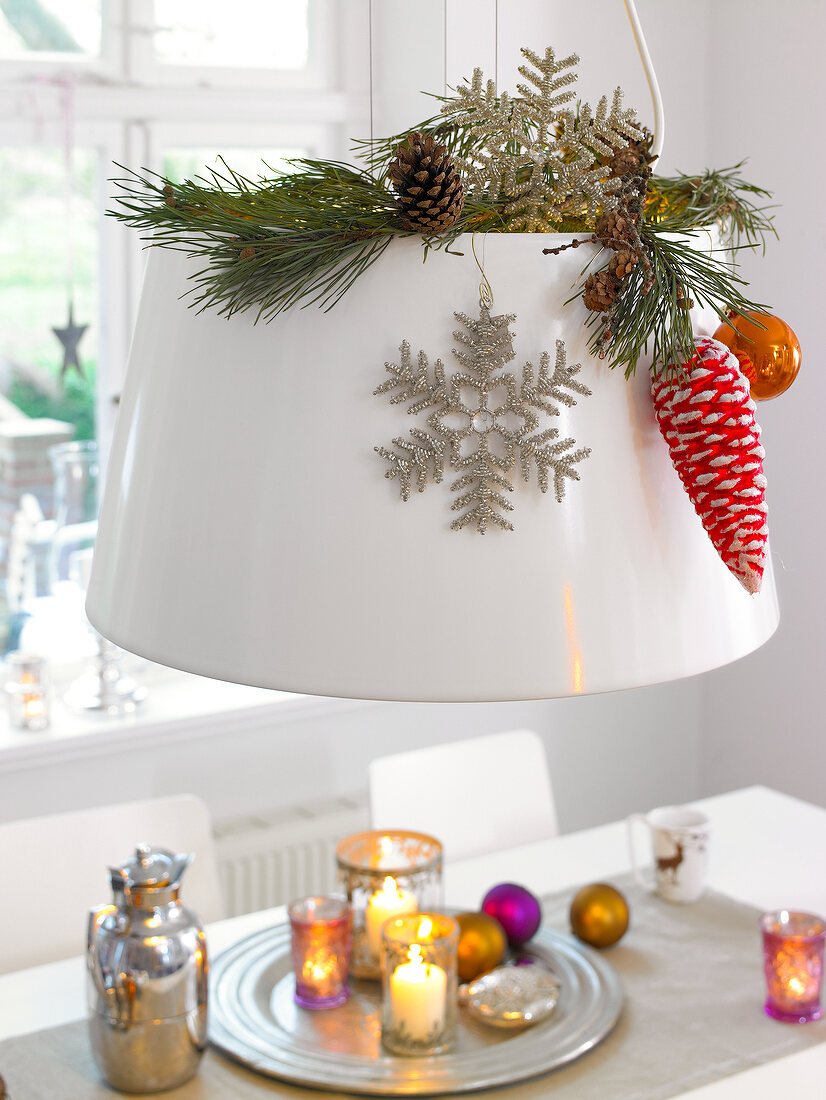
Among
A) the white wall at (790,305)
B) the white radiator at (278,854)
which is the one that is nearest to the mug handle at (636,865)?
the white radiator at (278,854)

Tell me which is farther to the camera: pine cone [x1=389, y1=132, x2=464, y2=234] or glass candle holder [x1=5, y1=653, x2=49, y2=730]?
glass candle holder [x1=5, y1=653, x2=49, y2=730]

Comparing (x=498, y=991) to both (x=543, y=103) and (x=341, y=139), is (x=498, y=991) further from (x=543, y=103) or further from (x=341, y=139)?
(x=341, y=139)

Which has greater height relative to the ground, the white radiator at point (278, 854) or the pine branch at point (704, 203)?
the pine branch at point (704, 203)

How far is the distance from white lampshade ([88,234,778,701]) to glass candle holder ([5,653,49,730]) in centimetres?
164

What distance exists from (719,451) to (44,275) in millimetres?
1927

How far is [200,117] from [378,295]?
1.91 metres

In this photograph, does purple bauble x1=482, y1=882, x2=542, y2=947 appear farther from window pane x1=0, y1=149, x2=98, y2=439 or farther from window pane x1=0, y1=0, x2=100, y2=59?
window pane x1=0, y1=0, x2=100, y2=59

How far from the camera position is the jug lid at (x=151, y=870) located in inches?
43.3

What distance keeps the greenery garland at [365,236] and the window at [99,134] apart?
169 cm

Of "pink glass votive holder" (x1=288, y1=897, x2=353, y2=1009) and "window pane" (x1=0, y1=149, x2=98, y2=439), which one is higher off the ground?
"window pane" (x1=0, y1=149, x2=98, y2=439)

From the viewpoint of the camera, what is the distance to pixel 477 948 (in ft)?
4.08

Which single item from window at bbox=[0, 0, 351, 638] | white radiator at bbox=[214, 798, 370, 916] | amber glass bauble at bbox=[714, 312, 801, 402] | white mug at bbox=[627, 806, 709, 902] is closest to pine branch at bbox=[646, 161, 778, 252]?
amber glass bauble at bbox=[714, 312, 801, 402]

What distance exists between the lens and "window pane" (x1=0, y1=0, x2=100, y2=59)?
6.87ft

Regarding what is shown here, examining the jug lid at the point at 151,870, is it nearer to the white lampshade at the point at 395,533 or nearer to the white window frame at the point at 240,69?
the white lampshade at the point at 395,533
